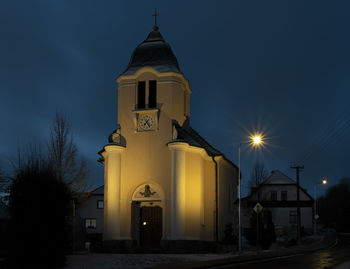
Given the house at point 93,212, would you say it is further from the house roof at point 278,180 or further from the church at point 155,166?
the church at point 155,166

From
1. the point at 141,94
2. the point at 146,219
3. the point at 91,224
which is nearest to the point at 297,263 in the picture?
the point at 146,219

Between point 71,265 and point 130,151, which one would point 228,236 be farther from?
point 71,265

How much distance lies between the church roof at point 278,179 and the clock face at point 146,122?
38.8 metres

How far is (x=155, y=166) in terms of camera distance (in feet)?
104

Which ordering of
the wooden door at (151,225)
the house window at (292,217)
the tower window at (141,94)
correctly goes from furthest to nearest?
the house window at (292,217), the tower window at (141,94), the wooden door at (151,225)

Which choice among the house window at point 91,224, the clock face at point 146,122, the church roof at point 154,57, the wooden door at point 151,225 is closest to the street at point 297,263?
the wooden door at point 151,225

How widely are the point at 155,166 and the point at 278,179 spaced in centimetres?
4069

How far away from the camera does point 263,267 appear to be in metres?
19.8

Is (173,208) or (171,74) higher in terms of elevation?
(171,74)

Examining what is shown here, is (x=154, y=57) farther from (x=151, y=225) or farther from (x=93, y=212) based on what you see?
(x=93, y=212)

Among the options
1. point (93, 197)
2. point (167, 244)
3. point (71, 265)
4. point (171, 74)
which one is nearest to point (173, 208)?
point (167, 244)

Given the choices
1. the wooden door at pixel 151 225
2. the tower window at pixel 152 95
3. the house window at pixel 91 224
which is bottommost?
the house window at pixel 91 224

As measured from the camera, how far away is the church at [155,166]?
3066 centimetres

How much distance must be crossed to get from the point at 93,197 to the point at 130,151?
32.9 m
